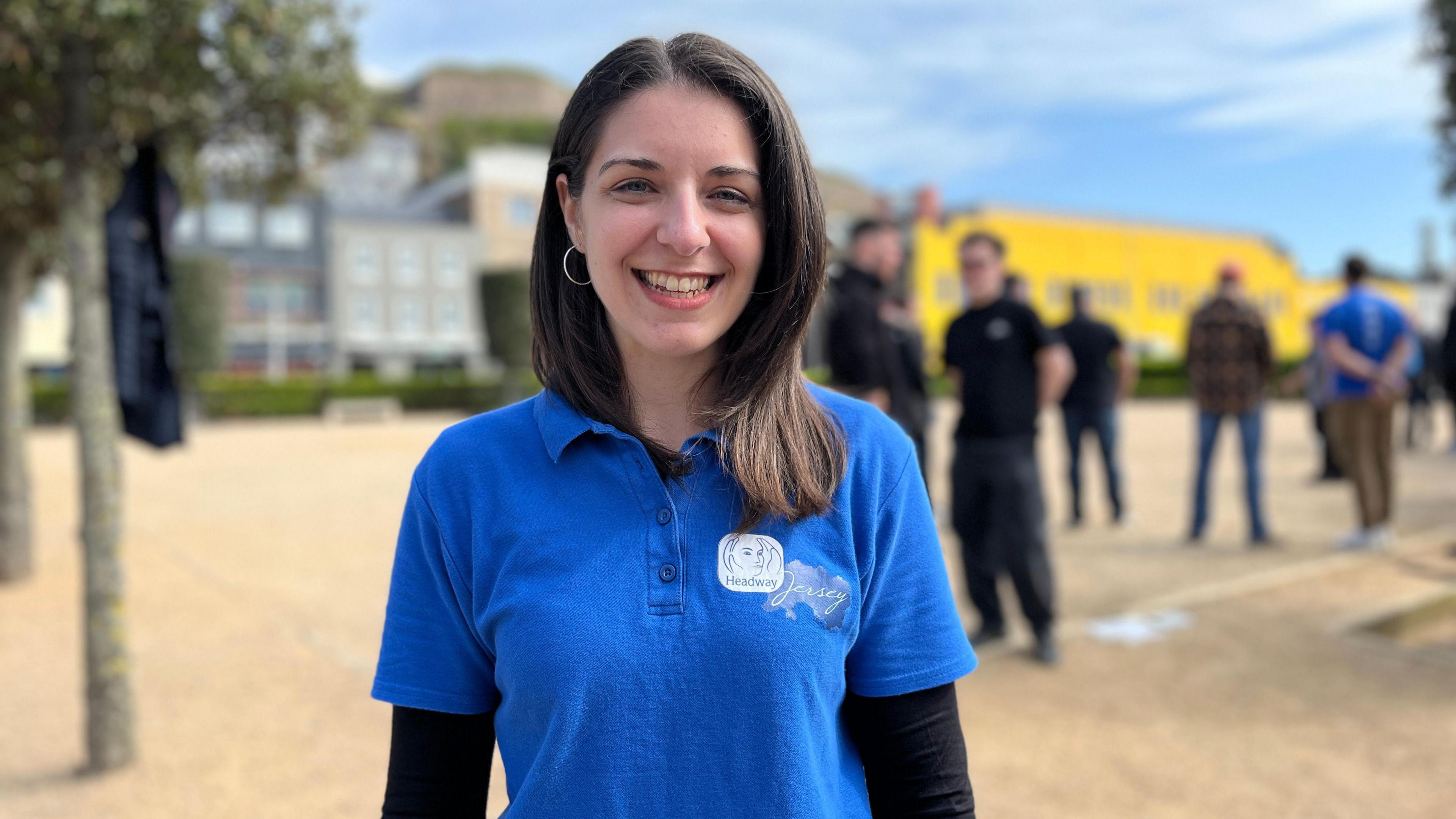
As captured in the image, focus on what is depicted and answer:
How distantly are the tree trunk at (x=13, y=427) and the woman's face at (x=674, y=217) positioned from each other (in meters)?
7.60

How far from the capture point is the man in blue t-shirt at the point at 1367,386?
771 centimetres

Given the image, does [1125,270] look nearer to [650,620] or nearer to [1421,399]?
[1421,399]

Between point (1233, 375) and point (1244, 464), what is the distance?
715 mm

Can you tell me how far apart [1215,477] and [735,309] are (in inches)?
490

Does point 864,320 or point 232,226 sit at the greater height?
point 232,226

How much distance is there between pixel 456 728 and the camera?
1.43 metres

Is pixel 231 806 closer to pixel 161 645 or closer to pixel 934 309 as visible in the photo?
pixel 161 645

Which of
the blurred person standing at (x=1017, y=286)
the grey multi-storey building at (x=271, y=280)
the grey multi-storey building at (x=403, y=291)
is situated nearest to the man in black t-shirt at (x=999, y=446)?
the blurred person standing at (x=1017, y=286)

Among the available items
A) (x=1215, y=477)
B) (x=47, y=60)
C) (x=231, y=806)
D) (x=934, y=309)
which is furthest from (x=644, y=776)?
(x=934, y=309)

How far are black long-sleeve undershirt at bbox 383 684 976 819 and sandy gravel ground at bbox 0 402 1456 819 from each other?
8.26 ft

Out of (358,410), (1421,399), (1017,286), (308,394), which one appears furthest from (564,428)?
(308,394)

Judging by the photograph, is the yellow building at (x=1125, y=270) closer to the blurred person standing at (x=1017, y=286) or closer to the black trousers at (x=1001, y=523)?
the blurred person standing at (x=1017, y=286)

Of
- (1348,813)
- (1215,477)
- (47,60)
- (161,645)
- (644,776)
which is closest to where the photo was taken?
(644,776)

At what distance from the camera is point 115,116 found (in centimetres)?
539
